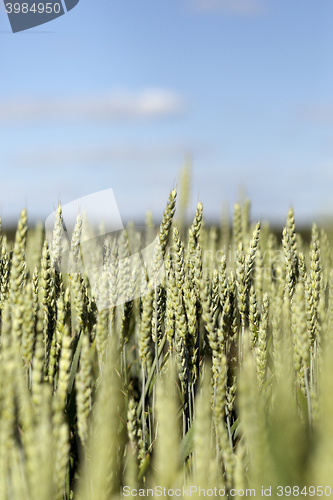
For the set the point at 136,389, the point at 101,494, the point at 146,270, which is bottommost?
the point at 101,494

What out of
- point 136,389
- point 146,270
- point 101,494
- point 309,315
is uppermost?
point 146,270

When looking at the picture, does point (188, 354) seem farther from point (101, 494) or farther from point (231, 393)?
point (101, 494)

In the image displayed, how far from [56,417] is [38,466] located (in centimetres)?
8

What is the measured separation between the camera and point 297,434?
0.37 meters

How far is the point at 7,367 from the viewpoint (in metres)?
0.42

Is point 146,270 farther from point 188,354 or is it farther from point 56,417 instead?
point 56,417

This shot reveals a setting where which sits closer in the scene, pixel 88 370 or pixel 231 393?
pixel 88 370

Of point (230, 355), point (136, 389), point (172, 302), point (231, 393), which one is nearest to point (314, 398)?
point (231, 393)

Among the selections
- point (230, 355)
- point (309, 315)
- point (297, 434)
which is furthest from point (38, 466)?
point (230, 355)

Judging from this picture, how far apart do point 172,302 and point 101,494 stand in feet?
1.79

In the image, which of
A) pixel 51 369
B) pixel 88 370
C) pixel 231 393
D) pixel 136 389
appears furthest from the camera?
pixel 136 389

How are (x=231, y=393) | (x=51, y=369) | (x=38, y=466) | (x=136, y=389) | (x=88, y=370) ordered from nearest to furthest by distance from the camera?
(x=38, y=466)
(x=88, y=370)
(x=51, y=369)
(x=231, y=393)
(x=136, y=389)

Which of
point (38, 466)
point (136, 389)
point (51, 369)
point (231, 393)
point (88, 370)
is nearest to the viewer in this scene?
point (38, 466)

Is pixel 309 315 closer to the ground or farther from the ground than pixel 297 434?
farther from the ground
